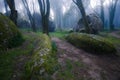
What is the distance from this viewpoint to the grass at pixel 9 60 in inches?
318

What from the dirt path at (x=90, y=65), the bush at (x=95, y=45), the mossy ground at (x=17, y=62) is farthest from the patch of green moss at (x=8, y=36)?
the bush at (x=95, y=45)

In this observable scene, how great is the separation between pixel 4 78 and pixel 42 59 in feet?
6.03

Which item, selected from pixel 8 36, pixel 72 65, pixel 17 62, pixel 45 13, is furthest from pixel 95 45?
pixel 45 13

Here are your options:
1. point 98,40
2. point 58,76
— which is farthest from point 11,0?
point 58,76

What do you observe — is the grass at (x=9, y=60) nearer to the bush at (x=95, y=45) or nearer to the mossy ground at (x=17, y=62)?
the mossy ground at (x=17, y=62)

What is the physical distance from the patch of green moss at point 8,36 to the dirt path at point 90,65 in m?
3.28

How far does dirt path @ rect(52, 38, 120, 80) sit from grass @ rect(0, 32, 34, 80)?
6.81 ft

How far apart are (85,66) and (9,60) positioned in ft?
13.3

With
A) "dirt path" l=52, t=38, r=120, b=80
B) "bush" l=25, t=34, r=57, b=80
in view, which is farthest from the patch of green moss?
"bush" l=25, t=34, r=57, b=80

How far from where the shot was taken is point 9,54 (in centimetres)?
1040

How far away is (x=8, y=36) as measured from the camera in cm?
1161

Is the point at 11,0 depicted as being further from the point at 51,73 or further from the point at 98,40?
the point at 51,73

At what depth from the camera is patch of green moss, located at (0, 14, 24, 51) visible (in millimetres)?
11190

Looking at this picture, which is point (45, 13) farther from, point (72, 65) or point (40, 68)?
point (40, 68)
